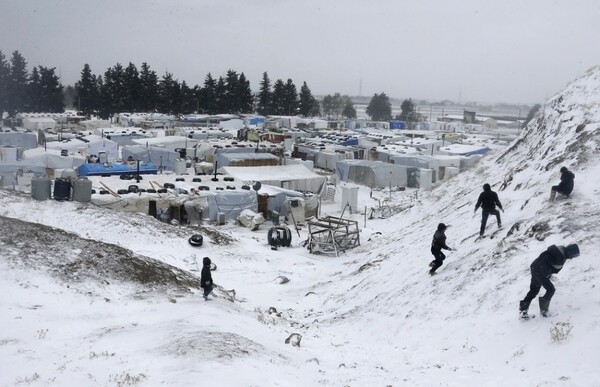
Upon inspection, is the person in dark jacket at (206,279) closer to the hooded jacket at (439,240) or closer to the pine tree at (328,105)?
the hooded jacket at (439,240)

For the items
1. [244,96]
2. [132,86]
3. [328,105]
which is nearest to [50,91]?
[132,86]

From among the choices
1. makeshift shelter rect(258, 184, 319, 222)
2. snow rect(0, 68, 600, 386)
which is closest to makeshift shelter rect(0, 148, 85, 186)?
makeshift shelter rect(258, 184, 319, 222)

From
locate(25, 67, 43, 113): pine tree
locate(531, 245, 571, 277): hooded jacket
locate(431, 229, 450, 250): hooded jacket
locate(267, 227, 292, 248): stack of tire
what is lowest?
locate(267, 227, 292, 248): stack of tire

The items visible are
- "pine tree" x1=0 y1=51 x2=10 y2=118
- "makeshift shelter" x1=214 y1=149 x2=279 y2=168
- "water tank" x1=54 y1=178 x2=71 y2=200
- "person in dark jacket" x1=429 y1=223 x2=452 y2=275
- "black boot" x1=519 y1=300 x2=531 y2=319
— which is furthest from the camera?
"pine tree" x1=0 y1=51 x2=10 y2=118

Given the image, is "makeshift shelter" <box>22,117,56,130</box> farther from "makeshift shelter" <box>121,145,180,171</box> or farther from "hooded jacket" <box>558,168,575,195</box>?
"hooded jacket" <box>558,168,575,195</box>

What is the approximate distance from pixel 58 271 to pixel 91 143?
37876mm

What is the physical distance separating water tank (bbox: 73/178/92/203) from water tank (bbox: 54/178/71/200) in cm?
29

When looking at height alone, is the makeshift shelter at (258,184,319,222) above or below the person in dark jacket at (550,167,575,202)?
below

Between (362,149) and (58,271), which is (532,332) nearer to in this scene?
(58,271)

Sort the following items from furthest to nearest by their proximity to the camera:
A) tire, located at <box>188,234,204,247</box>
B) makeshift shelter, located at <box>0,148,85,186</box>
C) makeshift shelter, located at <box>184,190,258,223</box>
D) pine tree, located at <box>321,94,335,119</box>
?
pine tree, located at <box>321,94,335,119</box>, makeshift shelter, located at <box>0,148,85,186</box>, makeshift shelter, located at <box>184,190,258,223</box>, tire, located at <box>188,234,204,247</box>

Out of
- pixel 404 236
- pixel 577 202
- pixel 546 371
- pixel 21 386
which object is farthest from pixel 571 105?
pixel 21 386

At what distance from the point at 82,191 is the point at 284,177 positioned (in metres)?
16.4

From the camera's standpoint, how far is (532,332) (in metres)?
8.52

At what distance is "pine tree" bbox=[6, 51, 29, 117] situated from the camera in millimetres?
86188
